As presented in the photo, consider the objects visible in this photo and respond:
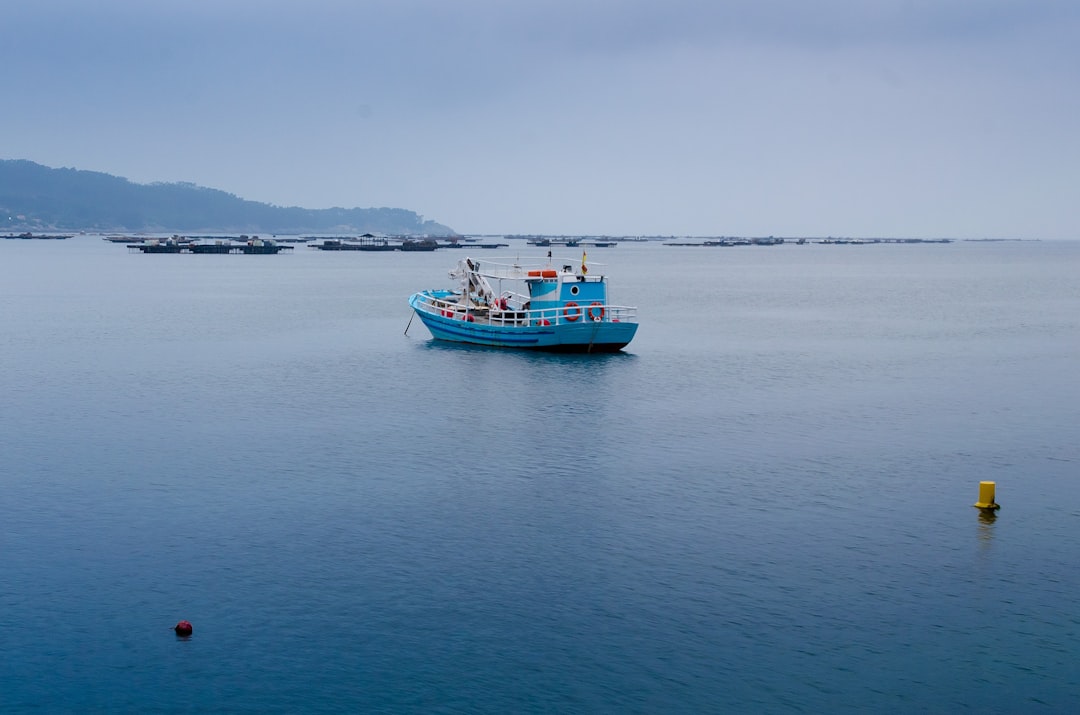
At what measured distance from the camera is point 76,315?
88500 millimetres

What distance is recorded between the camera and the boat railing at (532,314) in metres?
61.5

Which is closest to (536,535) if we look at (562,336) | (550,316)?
(562,336)

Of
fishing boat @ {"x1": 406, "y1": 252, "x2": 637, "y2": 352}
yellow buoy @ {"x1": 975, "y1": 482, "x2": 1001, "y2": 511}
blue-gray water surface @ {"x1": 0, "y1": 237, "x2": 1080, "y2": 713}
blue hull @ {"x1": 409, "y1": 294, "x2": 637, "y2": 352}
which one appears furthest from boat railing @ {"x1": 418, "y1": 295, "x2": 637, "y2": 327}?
yellow buoy @ {"x1": 975, "y1": 482, "x2": 1001, "y2": 511}

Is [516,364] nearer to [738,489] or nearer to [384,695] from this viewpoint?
[738,489]

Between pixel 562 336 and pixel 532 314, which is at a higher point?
pixel 532 314

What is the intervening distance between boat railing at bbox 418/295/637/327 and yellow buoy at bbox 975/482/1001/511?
101 feet

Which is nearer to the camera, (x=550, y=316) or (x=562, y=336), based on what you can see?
(x=562, y=336)

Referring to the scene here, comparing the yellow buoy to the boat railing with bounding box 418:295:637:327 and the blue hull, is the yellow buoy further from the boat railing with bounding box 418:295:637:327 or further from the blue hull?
the blue hull

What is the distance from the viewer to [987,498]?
101 ft

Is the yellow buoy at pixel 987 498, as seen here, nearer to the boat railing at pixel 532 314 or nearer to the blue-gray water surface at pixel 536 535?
the blue-gray water surface at pixel 536 535

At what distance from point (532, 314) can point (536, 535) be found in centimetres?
3505

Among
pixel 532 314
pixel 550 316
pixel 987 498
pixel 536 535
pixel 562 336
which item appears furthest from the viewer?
pixel 532 314

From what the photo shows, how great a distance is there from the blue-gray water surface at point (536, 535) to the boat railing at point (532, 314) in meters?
2.34

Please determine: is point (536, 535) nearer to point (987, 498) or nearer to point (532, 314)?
point (987, 498)
